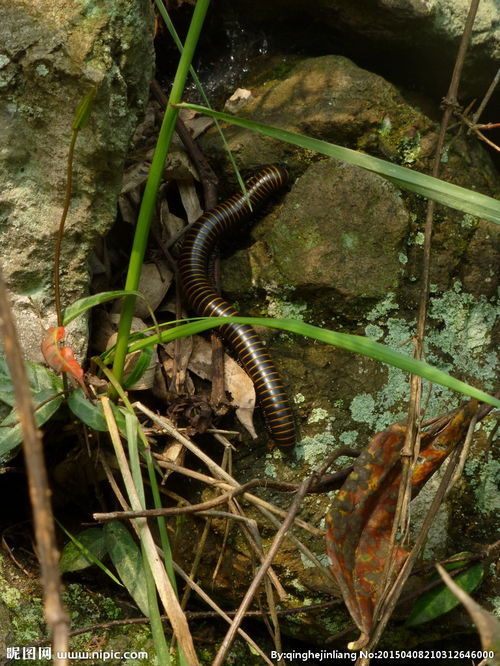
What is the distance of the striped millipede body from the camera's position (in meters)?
2.53

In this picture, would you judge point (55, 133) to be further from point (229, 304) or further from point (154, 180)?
→ point (229, 304)

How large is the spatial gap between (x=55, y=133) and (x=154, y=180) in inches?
19.7

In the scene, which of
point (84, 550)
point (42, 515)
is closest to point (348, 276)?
point (84, 550)

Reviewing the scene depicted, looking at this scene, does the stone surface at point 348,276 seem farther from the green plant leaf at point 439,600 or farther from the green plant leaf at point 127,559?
the green plant leaf at point 127,559

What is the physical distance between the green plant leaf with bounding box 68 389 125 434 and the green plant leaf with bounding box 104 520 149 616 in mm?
391

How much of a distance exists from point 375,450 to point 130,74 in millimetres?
1615

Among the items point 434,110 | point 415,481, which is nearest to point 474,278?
point 434,110

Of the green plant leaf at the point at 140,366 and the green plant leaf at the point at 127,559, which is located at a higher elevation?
the green plant leaf at the point at 140,366

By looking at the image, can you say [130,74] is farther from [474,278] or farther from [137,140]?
[474,278]

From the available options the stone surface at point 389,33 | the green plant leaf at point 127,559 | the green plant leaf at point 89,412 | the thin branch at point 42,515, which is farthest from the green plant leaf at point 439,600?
the stone surface at point 389,33

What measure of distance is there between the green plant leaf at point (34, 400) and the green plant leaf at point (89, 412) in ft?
0.17

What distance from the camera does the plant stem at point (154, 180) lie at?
186 centimetres

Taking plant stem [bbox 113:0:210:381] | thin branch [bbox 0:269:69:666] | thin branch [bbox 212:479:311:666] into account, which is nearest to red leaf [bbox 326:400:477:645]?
thin branch [bbox 212:479:311:666]

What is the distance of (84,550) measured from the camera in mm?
2197
